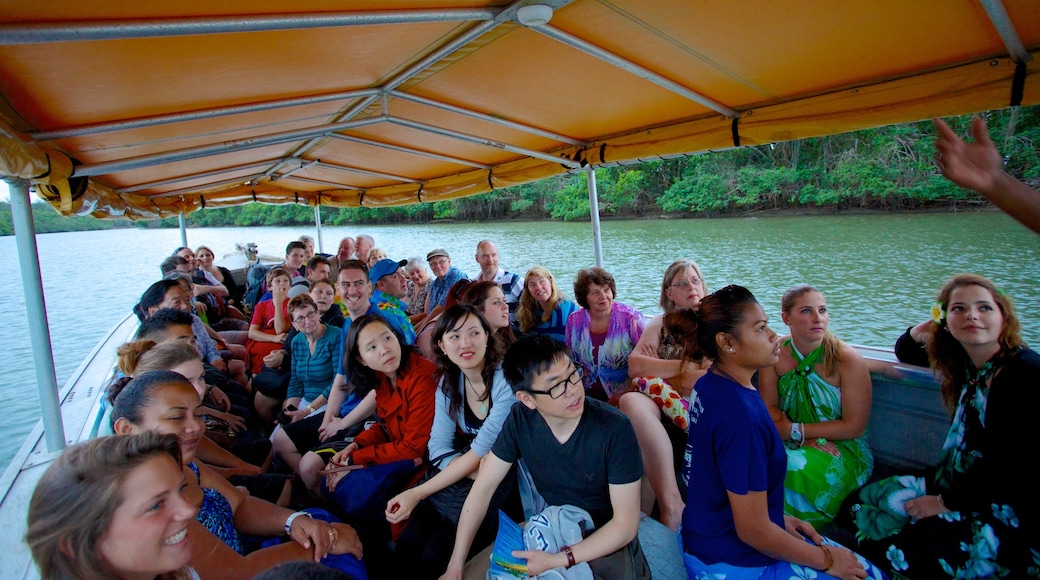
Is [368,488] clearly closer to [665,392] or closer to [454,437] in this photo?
[454,437]

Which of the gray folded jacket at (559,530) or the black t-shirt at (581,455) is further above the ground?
the black t-shirt at (581,455)

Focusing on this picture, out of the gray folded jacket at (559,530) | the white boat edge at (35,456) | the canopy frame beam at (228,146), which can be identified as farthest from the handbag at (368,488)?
the canopy frame beam at (228,146)

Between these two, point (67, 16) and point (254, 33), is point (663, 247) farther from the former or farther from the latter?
point (67, 16)

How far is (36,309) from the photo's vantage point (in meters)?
2.31

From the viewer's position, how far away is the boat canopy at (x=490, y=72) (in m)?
1.88

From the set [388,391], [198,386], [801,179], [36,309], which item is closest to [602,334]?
[388,391]

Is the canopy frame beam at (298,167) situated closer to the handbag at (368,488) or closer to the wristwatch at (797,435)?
the handbag at (368,488)

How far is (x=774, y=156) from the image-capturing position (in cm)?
1472

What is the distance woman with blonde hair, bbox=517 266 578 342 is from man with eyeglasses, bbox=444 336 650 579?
2011mm

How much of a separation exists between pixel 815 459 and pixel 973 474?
0.57 m

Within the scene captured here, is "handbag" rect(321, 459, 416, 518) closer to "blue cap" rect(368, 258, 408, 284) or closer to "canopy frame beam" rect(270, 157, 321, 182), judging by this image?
"blue cap" rect(368, 258, 408, 284)

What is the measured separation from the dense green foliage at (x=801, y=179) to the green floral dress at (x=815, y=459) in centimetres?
703

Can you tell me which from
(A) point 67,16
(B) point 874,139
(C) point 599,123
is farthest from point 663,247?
(A) point 67,16

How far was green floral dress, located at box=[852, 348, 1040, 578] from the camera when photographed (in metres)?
1.58
